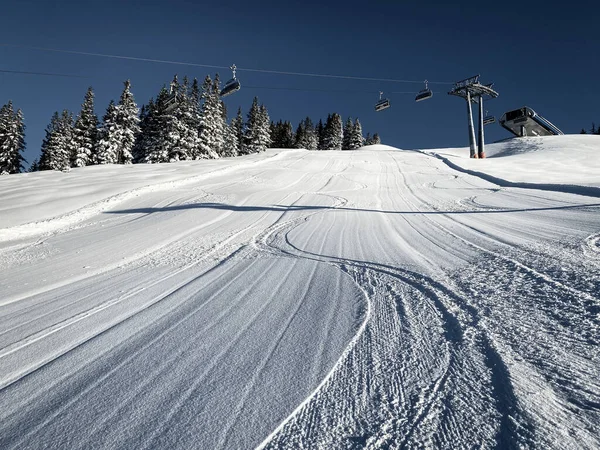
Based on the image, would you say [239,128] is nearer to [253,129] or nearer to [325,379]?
[253,129]

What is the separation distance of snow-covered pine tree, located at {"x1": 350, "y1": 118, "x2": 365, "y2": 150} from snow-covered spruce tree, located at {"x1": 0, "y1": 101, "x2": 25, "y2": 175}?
57.8 meters

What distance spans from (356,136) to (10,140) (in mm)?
59772

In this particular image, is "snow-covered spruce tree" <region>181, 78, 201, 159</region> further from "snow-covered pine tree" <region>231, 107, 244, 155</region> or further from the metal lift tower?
the metal lift tower

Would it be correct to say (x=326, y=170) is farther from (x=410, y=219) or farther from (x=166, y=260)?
(x=166, y=260)

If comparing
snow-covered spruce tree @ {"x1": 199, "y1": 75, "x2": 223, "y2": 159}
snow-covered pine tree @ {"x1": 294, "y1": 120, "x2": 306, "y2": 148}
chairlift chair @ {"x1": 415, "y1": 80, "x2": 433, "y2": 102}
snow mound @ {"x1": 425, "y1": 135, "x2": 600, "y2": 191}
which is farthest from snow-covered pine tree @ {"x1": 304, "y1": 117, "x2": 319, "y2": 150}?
chairlift chair @ {"x1": 415, "y1": 80, "x2": 433, "y2": 102}

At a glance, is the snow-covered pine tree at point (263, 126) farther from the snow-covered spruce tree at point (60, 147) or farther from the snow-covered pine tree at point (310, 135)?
the snow-covered spruce tree at point (60, 147)

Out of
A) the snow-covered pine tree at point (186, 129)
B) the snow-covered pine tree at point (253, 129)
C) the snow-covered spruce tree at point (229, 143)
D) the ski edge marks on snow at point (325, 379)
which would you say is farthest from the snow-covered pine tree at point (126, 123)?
the ski edge marks on snow at point (325, 379)

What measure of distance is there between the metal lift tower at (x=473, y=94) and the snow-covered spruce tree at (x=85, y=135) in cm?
4291

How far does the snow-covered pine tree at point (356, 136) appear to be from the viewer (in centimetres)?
7331

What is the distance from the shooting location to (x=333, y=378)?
166 centimetres

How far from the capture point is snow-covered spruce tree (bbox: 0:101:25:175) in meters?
Answer: 42.1

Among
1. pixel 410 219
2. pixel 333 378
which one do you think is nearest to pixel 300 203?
pixel 410 219

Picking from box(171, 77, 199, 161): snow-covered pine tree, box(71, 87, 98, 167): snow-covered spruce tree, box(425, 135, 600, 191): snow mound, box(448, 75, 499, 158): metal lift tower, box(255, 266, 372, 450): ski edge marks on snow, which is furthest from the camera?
box(71, 87, 98, 167): snow-covered spruce tree

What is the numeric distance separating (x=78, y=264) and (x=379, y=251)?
403 cm
